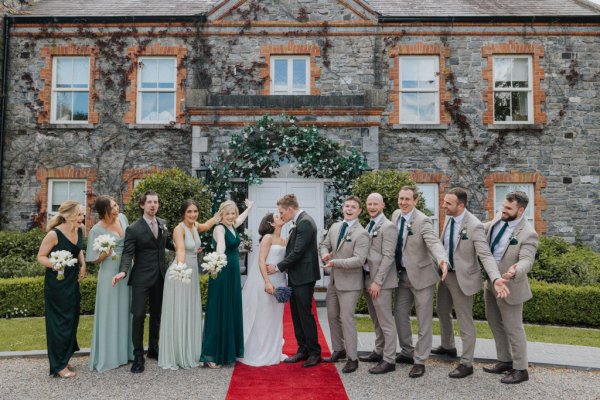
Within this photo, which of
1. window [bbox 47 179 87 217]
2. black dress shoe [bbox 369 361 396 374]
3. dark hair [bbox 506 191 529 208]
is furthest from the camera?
window [bbox 47 179 87 217]

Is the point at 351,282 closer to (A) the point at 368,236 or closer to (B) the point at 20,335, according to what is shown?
(A) the point at 368,236

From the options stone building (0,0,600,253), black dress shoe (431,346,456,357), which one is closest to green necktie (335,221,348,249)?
black dress shoe (431,346,456,357)

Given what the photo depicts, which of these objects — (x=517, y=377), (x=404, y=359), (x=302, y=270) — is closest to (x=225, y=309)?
(x=302, y=270)

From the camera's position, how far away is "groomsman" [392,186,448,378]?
5758 millimetres

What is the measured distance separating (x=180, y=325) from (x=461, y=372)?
3429mm

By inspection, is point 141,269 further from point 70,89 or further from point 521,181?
point 521,181

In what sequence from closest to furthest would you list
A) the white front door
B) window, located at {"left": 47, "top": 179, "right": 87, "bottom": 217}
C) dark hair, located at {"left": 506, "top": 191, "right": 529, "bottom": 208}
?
dark hair, located at {"left": 506, "top": 191, "right": 529, "bottom": 208}
the white front door
window, located at {"left": 47, "top": 179, "right": 87, "bottom": 217}

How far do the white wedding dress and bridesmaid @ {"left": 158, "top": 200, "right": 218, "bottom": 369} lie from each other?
649mm

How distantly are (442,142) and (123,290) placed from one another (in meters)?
9.73

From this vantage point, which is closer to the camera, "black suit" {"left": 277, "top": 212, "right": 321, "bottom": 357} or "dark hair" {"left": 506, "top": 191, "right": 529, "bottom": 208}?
"dark hair" {"left": 506, "top": 191, "right": 529, "bottom": 208}

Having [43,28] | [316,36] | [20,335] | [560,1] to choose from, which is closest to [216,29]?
[316,36]

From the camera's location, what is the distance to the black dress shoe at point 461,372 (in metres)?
5.66

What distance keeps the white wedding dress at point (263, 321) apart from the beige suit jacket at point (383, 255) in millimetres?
1188

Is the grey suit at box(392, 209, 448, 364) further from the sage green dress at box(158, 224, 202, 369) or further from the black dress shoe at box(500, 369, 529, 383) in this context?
the sage green dress at box(158, 224, 202, 369)
